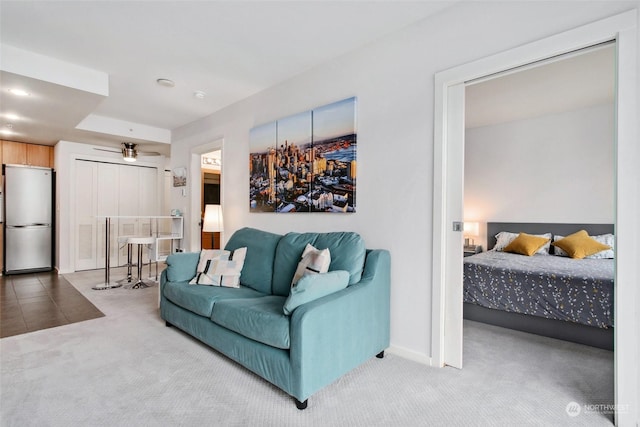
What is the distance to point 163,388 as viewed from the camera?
195 centimetres

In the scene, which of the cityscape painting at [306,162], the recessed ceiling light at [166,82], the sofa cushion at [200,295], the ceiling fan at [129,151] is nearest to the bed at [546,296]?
the cityscape painting at [306,162]

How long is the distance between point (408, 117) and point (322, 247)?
1.19 meters

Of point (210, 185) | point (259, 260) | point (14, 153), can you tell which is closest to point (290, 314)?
point (259, 260)

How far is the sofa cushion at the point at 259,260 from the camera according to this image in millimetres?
2795

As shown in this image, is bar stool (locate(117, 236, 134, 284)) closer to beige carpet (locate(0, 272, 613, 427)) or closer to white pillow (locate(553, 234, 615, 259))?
beige carpet (locate(0, 272, 613, 427))

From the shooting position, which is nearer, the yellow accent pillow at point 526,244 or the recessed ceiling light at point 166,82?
the recessed ceiling light at point 166,82

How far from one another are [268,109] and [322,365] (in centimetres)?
275

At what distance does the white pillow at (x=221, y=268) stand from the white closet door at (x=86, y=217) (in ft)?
12.8

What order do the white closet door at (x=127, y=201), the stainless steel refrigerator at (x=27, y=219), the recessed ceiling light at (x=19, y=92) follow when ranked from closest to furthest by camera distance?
1. the recessed ceiling light at (x=19, y=92)
2. the stainless steel refrigerator at (x=27, y=219)
3. the white closet door at (x=127, y=201)

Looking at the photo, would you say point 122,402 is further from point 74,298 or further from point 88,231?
point 88,231

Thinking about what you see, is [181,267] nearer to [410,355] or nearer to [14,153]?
[410,355]

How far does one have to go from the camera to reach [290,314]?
6.08 ft

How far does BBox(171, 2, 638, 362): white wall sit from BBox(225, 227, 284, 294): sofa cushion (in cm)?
52

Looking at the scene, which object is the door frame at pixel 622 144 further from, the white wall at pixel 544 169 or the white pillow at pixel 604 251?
the white wall at pixel 544 169
